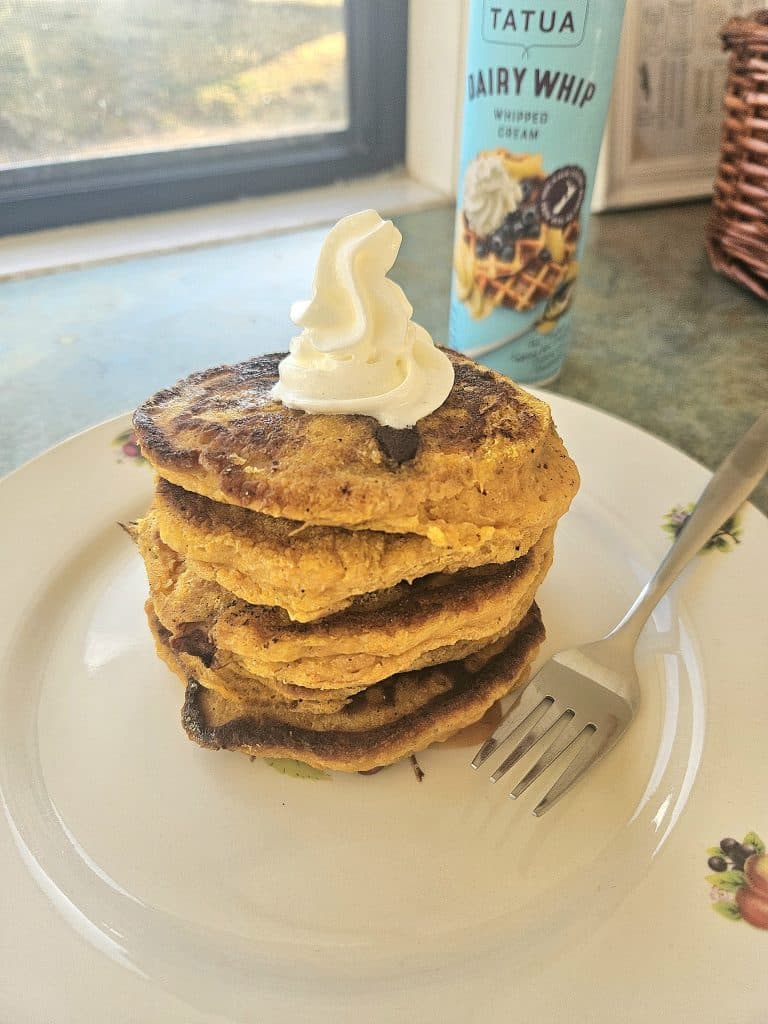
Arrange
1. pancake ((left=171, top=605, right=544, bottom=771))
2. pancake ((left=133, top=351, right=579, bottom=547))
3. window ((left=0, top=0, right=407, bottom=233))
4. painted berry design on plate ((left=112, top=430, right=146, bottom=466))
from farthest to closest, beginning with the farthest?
window ((left=0, top=0, right=407, bottom=233)) < painted berry design on plate ((left=112, top=430, right=146, bottom=466)) < pancake ((left=171, top=605, right=544, bottom=771)) < pancake ((left=133, top=351, right=579, bottom=547))

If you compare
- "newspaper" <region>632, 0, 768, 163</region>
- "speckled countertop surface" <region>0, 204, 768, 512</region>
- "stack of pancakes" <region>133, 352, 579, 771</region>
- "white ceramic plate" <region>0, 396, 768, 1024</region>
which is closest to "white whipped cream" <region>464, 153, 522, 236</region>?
"speckled countertop surface" <region>0, 204, 768, 512</region>

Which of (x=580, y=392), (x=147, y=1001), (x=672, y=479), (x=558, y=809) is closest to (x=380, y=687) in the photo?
(x=558, y=809)

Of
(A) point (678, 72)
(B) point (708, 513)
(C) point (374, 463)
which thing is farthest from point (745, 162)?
(C) point (374, 463)

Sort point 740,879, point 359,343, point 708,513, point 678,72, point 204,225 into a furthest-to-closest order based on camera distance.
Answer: point 204,225 → point 678,72 → point 708,513 → point 359,343 → point 740,879

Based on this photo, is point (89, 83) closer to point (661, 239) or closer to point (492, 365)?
point (492, 365)

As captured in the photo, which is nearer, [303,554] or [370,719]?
[303,554]

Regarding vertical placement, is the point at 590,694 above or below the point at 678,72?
below

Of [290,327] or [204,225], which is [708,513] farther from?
[204,225]

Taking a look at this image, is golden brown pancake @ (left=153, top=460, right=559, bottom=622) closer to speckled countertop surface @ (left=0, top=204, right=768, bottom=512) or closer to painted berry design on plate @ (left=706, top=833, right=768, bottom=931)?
painted berry design on plate @ (left=706, top=833, right=768, bottom=931)
